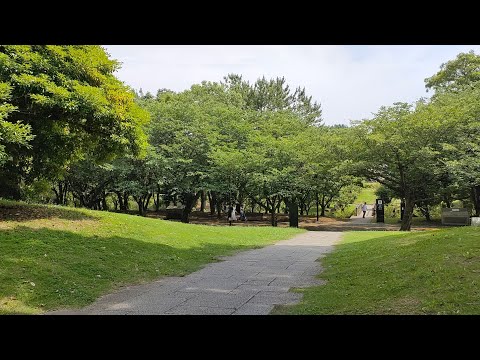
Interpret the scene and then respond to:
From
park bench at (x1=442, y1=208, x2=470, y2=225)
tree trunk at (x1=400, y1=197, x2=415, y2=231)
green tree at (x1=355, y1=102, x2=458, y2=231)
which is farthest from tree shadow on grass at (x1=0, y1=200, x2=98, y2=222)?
park bench at (x1=442, y1=208, x2=470, y2=225)

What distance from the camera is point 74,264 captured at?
25.5ft

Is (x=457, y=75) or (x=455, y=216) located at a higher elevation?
(x=457, y=75)

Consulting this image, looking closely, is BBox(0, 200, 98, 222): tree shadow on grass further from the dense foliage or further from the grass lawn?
the dense foliage

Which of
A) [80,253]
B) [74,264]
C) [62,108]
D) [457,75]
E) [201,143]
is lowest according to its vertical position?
[74,264]

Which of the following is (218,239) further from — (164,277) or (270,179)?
(270,179)

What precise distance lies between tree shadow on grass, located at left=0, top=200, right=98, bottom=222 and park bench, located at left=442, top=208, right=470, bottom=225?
60.6ft

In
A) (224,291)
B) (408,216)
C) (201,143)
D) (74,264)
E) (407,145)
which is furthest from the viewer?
(201,143)

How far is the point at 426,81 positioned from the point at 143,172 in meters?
22.1

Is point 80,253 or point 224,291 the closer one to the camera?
point 224,291

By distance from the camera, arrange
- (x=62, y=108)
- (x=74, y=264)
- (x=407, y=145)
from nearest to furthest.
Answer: (x=74, y=264) < (x=62, y=108) < (x=407, y=145)

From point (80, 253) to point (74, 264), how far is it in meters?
0.71

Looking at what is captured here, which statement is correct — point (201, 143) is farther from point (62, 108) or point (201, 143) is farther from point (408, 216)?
point (62, 108)

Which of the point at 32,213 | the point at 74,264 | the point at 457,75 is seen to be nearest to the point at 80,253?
the point at 74,264
